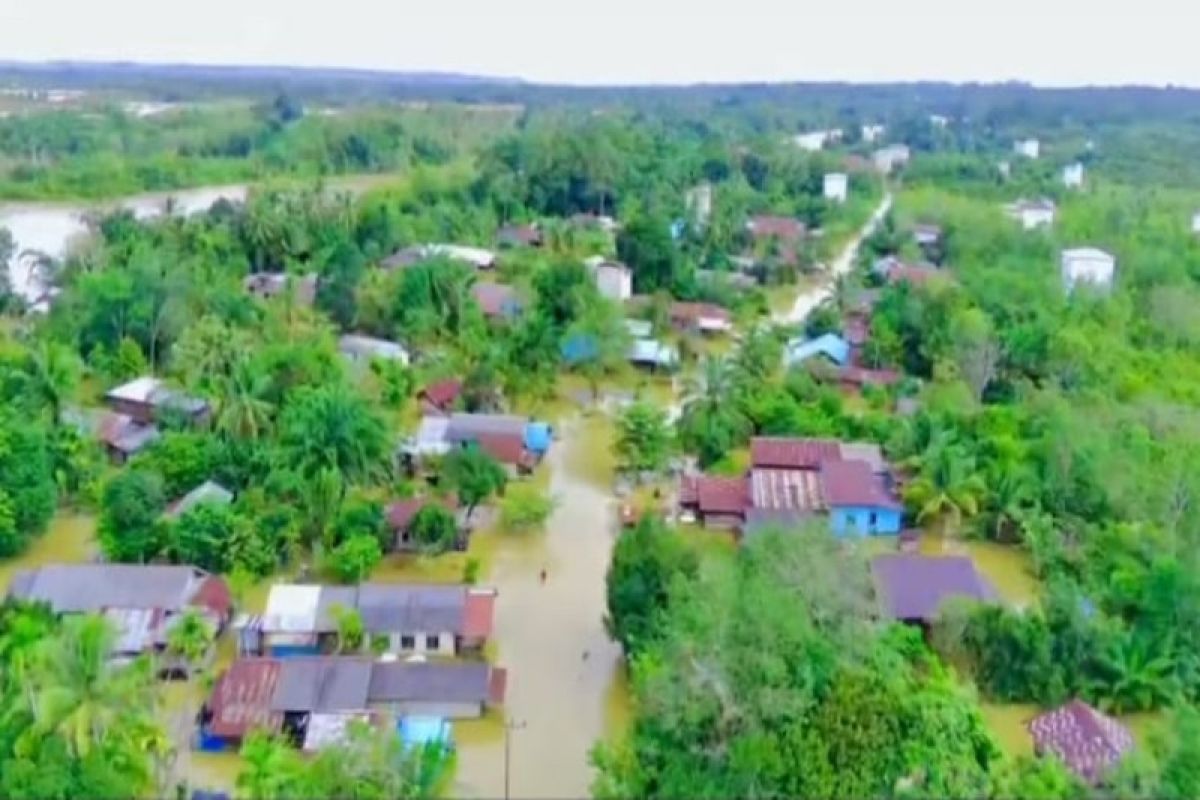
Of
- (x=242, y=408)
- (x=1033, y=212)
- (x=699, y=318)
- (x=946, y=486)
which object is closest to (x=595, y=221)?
(x=699, y=318)

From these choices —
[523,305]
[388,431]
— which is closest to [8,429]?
[388,431]

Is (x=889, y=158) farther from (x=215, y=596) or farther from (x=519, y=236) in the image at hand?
(x=215, y=596)

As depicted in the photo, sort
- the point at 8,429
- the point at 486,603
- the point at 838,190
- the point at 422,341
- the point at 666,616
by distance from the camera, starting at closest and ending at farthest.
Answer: the point at 666,616, the point at 486,603, the point at 8,429, the point at 422,341, the point at 838,190

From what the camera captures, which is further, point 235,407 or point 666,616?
point 235,407

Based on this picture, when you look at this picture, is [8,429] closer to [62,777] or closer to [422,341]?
[62,777]

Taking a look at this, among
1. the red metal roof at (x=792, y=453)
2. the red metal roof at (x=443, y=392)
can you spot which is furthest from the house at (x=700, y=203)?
the red metal roof at (x=792, y=453)

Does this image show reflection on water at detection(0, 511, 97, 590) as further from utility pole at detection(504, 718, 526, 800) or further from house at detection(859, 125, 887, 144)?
house at detection(859, 125, 887, 144)

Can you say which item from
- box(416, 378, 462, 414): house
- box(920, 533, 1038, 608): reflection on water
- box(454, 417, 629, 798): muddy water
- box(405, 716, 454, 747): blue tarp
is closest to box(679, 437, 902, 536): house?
box(920, 533, 1038, 608): reflection on water

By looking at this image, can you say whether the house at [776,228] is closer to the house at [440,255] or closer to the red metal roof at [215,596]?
the house at [440,255]
